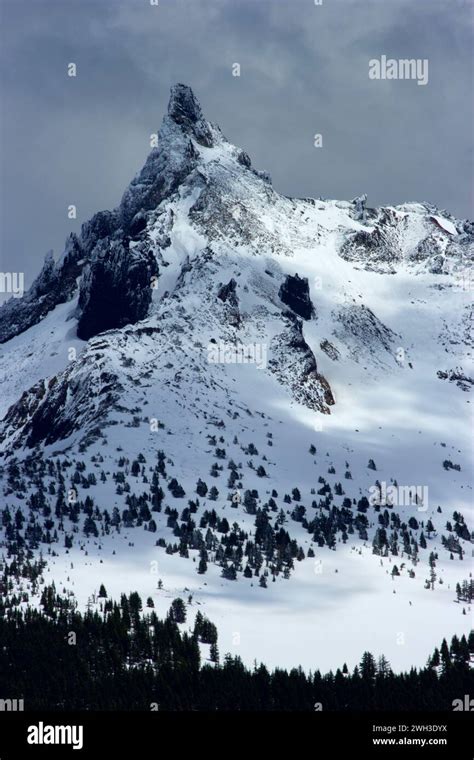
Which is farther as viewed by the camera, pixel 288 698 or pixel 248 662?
pixel 248 662

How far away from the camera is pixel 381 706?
16550cm

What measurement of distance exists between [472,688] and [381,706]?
63.8 feet

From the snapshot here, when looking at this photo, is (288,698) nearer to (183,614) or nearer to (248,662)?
(248,662)

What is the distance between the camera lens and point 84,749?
105562 mm

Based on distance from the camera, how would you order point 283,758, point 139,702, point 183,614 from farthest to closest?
point 183,614, point 139,702, point 283,758

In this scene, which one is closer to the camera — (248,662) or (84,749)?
(84,749)

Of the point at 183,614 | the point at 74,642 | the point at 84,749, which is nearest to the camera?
the point at 84,749

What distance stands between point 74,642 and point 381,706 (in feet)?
157

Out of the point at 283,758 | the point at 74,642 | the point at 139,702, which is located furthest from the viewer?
the point at 74,642

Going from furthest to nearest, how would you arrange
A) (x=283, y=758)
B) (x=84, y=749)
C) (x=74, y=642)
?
(x=74, y=642)
(x=283, y=758)
(x=84, y=749)

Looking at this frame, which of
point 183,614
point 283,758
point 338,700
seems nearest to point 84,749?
point 283,758

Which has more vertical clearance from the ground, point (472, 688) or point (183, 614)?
point (183, 614)

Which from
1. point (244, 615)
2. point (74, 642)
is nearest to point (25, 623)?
point (74, 642)

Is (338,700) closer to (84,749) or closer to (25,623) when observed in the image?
(25,623)
